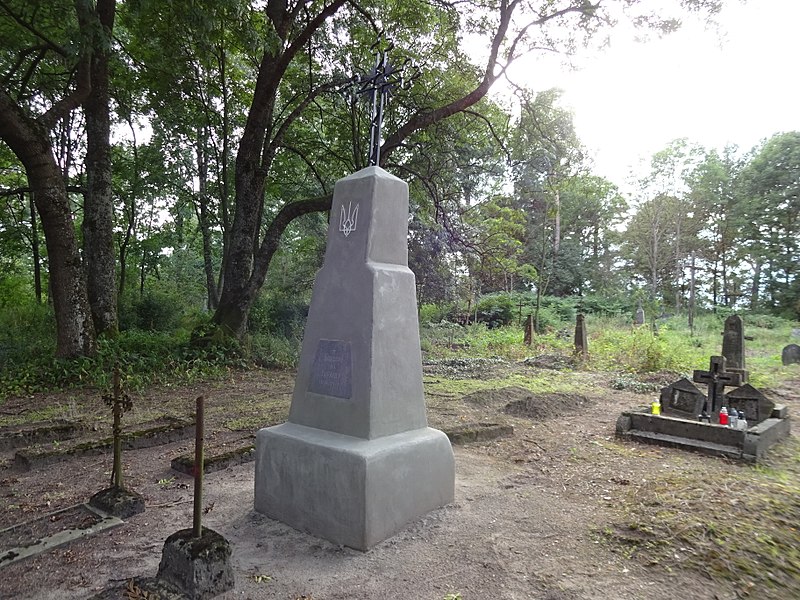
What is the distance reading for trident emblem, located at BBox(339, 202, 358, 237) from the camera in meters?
3.56

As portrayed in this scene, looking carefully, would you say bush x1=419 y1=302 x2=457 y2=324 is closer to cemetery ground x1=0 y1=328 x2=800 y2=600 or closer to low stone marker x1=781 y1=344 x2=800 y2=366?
low stone marker x1=781 y1=344 x2=800 y2=366

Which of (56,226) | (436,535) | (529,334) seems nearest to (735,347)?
(529,334)

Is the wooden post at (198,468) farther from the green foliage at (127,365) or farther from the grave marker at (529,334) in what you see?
the grave marker at (529,334)

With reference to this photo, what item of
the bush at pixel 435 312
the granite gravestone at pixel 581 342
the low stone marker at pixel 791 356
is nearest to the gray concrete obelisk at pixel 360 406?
the granite gravestone at pixel 581 342

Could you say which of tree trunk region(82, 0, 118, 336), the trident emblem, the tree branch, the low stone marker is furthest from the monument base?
the low stone marker

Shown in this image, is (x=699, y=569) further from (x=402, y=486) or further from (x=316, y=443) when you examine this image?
(x=316, y=443)

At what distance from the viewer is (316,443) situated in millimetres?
3250

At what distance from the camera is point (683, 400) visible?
632cm

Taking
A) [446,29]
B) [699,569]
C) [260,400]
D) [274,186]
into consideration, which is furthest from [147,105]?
[699,569]

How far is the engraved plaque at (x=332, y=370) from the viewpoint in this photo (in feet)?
11.1

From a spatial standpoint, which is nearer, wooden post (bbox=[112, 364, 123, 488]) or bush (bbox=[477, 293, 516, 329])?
wooden post (bbox=[112, 364, 123, 488])

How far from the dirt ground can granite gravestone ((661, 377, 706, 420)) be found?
3.32 ft

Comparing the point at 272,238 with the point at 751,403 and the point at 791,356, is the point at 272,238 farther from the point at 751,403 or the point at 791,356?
the point at 791,356

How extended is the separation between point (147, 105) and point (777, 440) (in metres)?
17.0
